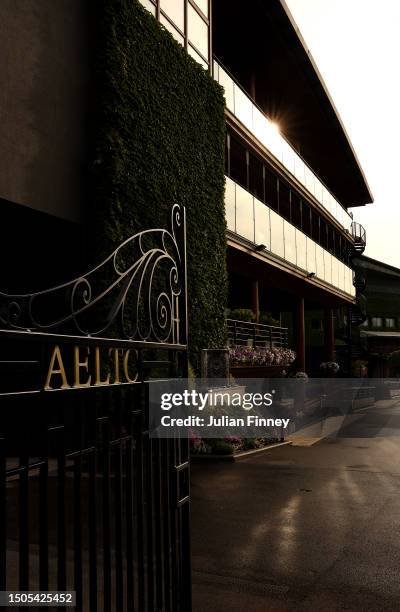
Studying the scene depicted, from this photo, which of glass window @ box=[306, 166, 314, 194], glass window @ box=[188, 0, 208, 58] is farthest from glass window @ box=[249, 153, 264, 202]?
glass window @ box=[188, 0, 208, 58]

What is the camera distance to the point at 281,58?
2361 centimetres

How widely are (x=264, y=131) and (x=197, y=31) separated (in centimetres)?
532

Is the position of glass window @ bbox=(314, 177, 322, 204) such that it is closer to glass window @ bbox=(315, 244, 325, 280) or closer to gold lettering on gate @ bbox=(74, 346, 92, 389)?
glass window @ bbox=(315, 244, 325, 280)

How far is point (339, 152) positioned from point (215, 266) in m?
19.5

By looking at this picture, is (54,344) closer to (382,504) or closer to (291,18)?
(382,504)

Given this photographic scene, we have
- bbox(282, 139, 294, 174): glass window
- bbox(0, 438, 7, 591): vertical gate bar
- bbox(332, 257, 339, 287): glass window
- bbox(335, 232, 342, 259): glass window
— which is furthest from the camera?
bbox(335, 232, 342, 259): glass window

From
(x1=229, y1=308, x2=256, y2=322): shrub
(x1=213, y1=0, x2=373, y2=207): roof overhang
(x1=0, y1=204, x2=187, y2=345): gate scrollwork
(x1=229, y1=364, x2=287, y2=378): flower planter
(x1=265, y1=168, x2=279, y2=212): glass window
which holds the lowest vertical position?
(x1=229, y1=364, x2=287, y2=378): flower planter

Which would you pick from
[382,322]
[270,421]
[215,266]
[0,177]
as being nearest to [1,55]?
[0,177]

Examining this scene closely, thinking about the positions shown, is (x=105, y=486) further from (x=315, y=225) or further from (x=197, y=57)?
(x=315, y=225)

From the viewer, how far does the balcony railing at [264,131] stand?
62.5ft

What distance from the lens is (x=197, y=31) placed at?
17297 mm

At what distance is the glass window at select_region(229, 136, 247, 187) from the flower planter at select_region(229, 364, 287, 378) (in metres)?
7.53

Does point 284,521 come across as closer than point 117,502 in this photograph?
No

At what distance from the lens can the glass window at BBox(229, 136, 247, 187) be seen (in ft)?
67.9
